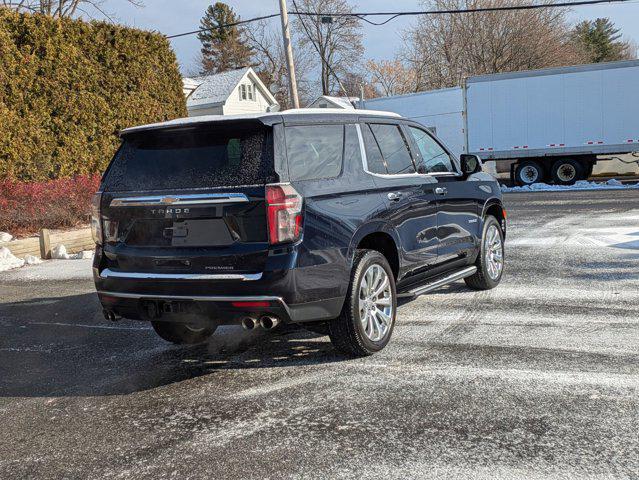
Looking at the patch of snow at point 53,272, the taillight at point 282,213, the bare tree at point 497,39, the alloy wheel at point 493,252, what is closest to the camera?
the taillight at point 282,213

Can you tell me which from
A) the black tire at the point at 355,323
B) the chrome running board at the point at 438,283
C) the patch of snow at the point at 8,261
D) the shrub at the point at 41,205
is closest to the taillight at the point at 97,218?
the black tire at the point at 355,323

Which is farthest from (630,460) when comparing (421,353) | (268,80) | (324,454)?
(268,80)

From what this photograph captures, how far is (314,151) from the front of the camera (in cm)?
484

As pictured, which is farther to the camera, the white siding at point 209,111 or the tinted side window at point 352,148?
the white siding at point 209,111

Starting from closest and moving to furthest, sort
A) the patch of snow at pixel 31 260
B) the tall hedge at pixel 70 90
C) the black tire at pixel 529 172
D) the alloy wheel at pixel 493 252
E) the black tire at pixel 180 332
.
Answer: the black tire at pixel 180 332 < the alloy wheel at pixel 493 252 < the patch of snow at pixel 31 260 < the tall hedge at pixel 70 90 < the black tire at pixel 529 172

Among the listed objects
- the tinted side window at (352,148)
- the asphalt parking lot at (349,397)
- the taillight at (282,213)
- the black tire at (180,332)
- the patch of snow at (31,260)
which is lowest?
the asphalt parking lot at (349,397)

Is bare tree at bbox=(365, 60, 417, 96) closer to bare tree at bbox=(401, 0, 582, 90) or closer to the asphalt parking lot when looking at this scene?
bare tree at bbox=(401, 0, 582, 90)

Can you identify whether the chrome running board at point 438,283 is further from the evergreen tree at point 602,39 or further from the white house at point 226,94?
the evergreen tree at point 602,39

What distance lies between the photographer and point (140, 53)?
17344 millimetres

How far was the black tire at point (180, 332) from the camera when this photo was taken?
5.77 m

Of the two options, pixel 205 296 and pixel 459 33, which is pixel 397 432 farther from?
pixel 459 33

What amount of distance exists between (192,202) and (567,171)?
2042cm

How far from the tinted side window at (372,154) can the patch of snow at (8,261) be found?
25.0 feet

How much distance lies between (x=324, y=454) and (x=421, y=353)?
6.14ft
